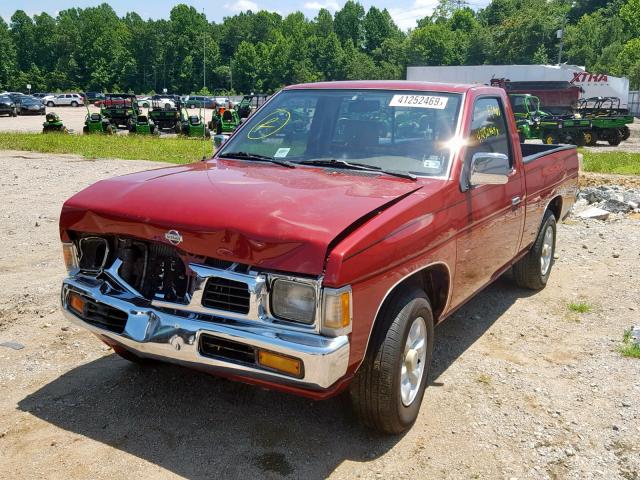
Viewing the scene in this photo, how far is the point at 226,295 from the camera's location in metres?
3.07

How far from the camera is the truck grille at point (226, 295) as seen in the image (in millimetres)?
3020

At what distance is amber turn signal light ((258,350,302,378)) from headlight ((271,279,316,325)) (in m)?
0.18

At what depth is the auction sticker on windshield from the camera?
4.35 metres

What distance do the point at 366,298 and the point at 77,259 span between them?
1747 mm

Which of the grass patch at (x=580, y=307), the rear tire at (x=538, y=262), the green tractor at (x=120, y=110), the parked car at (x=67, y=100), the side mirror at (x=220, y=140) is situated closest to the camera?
the side mirror at (x=220, y=140)

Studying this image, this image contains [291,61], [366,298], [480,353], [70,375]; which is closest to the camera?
[366,298]

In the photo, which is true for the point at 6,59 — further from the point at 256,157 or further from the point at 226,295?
the point at 226,295

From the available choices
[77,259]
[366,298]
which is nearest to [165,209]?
[77,259]

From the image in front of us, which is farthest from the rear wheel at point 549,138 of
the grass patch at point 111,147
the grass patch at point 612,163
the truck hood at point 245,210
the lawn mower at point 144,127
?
the truck hood at point 245,210

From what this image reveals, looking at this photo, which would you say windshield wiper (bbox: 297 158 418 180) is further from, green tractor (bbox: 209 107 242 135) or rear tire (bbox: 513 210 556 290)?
green tractor (bbox: 209 107 242 135)

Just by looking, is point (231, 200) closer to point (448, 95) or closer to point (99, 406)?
point (99, 406)

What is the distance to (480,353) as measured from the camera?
4.80 metres

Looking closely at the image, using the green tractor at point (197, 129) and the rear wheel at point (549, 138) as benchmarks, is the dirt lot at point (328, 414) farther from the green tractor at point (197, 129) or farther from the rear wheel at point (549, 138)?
the green tractor at point (197, 129)

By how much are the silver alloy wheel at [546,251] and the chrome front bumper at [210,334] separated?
3889 mm
